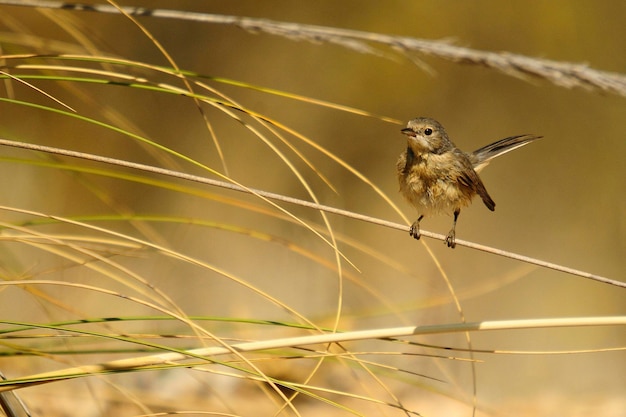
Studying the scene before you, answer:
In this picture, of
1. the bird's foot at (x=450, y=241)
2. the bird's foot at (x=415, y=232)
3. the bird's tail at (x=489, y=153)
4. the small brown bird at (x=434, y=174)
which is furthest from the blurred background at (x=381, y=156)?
the bird's foot at (x=415, y=232)

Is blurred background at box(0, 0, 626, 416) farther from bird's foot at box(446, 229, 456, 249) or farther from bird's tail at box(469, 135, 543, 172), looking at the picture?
bird's foot at box(446, 229, 456, 249)

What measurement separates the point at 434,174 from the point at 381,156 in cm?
243

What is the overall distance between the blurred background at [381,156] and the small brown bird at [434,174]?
6.12ft

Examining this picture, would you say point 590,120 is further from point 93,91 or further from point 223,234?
point 93,91

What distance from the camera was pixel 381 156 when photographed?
195 inches

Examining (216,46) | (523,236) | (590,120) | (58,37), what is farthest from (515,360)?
(58,37)

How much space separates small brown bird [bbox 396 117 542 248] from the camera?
2.53 metres

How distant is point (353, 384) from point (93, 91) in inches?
97.9

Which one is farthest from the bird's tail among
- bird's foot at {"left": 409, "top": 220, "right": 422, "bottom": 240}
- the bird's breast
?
bird's foot at {"left": 409, "top": 220, "right": 422, "bottom": 240}

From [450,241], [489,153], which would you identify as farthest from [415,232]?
[489,153]

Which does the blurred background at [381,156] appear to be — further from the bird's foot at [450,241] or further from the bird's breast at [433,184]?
the bird's foot at [450,241]

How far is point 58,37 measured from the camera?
4809 millimetres

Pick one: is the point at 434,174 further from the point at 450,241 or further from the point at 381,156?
the point at 381,156

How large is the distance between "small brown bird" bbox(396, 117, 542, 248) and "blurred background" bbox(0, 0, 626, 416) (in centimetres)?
186
